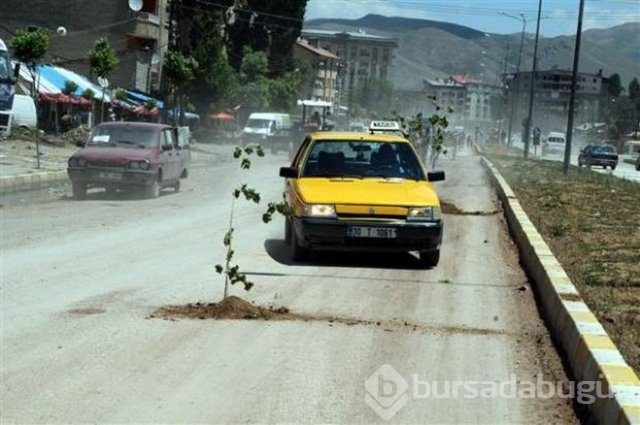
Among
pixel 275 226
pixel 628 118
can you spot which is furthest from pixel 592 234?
pixel 628 118

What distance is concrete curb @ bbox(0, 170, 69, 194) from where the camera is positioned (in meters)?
21.4

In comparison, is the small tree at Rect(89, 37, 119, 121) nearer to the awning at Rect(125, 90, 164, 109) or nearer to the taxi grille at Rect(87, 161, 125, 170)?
the awning at Rect(125, 90, 164, 109)

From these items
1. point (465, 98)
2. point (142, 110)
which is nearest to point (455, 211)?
point (142, 110)

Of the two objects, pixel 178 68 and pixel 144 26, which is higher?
pixel 144 26

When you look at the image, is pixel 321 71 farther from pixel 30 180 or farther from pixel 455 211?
pixel 455 211

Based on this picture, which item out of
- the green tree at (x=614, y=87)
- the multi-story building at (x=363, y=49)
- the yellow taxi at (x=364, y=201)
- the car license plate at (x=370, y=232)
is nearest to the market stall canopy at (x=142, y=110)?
the yellow taxi at (x=364, y=201)

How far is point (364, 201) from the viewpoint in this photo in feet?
36.9

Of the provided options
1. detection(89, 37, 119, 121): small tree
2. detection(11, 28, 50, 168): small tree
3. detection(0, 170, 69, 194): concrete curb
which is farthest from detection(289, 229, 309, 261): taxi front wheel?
detection(89, 37, 119, 121): small tree

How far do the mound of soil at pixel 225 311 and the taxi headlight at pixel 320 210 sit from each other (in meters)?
2.78

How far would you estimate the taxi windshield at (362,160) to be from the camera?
12359mm

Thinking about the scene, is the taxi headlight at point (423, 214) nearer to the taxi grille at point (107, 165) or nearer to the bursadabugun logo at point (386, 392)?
the bursadabugun logo at point (386, 392)

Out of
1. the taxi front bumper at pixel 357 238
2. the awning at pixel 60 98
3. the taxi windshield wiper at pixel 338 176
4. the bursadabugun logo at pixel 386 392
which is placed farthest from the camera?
the awning at pixel 60 98

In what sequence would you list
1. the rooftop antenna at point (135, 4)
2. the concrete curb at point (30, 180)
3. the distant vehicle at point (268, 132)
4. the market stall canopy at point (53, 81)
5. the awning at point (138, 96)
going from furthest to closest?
the distant vehicle at point (268, 132)
the awning at point (138, 96)
the rooftop antenna at point (135, 4)
the market stall canopy at point (53, 81)
the concrete curb at point (30, 180)

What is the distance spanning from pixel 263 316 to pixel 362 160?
15.6 feet
